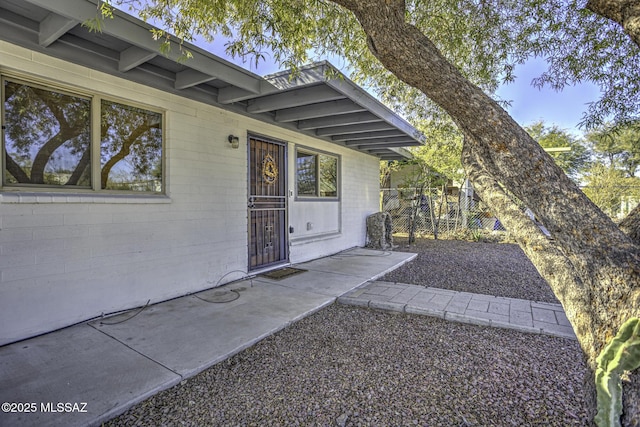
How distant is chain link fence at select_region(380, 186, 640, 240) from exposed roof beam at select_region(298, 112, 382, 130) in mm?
4582

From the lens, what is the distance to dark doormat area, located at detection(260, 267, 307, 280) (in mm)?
5004

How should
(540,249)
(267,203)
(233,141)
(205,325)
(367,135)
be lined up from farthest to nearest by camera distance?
(367,135), (267,203), (233,141), (205,325), (540,249)

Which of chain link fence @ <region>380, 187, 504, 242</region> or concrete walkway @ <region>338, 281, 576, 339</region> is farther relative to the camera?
chain link fence @ <region>380, 187, 504, 242</region>

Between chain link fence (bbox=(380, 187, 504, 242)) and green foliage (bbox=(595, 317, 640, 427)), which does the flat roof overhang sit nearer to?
green foliage (bbox=(595, 317, 640, 427))

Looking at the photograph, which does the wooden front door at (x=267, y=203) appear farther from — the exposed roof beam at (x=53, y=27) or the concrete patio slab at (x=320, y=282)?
the exposed roof beam at (x=53, y=27)

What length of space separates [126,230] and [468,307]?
157 inches

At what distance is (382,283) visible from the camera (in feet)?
15.4

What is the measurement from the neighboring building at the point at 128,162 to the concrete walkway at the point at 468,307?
2.15m

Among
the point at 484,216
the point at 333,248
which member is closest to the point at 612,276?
the point at 333,248

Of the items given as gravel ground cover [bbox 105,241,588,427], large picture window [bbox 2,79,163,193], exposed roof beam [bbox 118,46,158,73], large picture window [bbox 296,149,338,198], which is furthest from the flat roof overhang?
gravel ground cover [bbox 105,241,588,427]

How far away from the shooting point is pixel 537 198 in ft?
5.08

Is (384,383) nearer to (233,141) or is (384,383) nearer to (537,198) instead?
(537,198)

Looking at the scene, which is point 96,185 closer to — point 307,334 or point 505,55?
point 307,334

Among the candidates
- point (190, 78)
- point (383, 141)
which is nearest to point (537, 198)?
point (190, 78)
